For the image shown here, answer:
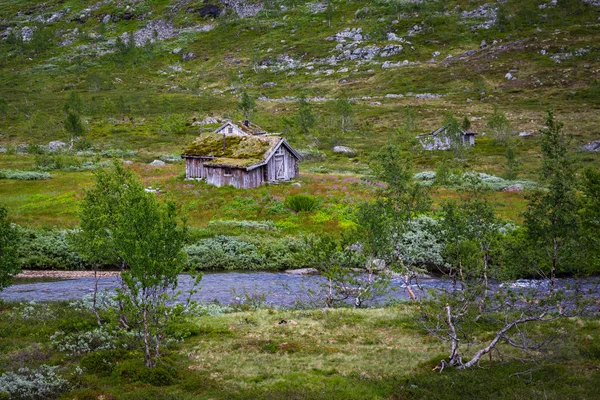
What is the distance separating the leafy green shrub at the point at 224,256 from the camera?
120 feet

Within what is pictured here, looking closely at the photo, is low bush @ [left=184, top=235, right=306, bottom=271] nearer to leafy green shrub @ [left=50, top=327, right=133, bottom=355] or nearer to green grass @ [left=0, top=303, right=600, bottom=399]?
green grass @ [left=0, top=303, right=600, bottom=399]

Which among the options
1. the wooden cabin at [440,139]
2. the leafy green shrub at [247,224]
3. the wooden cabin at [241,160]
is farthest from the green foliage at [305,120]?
the leafy green shrub at [247,224]

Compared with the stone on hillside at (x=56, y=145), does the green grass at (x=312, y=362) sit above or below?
below

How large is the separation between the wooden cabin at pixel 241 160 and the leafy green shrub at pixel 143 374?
121 feet

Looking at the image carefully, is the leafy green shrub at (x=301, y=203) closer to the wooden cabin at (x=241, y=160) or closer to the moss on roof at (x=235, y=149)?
the wooden cabin at (x=241, y=160)

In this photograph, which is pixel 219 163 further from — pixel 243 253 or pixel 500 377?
pixel 500 377

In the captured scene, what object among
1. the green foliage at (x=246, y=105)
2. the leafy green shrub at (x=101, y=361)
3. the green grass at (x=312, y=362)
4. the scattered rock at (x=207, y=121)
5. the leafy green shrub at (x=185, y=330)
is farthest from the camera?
the scattered rock at (x=207, y=121)

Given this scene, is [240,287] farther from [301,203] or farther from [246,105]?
[246,105]

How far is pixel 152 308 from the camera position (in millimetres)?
16609

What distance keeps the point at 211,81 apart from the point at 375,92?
63682 millimetres

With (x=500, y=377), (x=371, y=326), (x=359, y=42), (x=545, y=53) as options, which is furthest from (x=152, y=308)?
(x=359, y=42)

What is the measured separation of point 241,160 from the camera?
177ft

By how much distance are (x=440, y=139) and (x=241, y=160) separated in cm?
5338

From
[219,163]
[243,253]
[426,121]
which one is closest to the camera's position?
[243,253]
